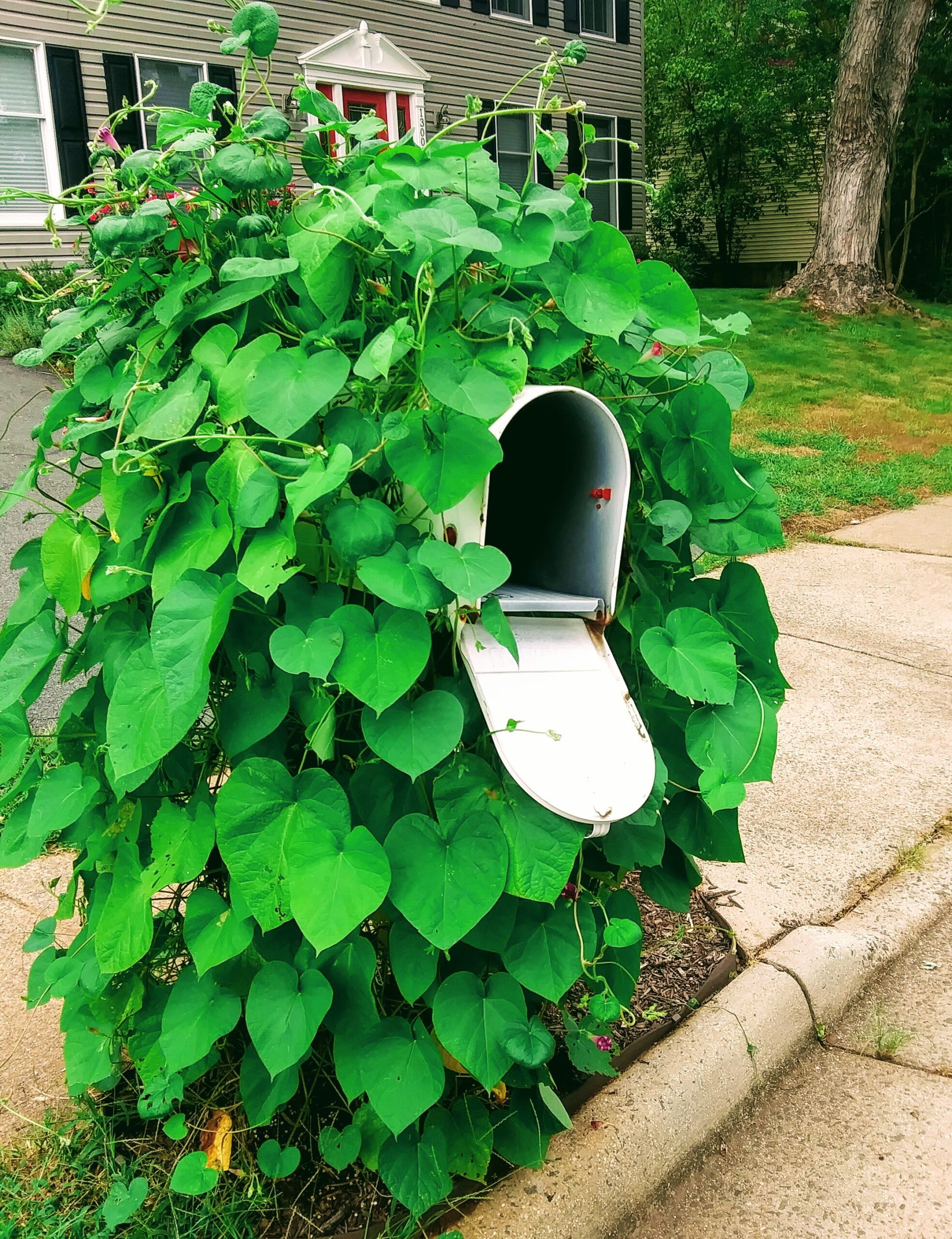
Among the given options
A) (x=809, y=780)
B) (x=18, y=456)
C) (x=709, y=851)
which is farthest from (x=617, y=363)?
(x=18, y=456)

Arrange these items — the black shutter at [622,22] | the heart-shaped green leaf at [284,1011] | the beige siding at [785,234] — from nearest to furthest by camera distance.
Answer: the heart-shaped green leaf at [284,1011], the black shutter at [622,22], the beige siding at [785,234]

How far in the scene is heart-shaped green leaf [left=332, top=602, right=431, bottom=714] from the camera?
1.33 meters

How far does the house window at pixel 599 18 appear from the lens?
674 inches

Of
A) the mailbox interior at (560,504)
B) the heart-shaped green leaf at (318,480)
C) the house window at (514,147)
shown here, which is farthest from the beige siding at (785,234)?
the heart-shaped green leaf at (318,480)

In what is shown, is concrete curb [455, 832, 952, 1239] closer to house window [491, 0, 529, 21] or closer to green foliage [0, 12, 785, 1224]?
green foliage [0, 12, 785, 1224]

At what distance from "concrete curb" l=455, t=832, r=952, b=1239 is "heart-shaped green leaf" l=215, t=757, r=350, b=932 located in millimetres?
672

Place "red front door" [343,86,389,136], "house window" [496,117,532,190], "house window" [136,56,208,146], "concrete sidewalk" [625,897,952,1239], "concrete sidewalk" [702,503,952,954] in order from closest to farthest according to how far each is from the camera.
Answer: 1. "concrete sidewalk" [625,897,952,1239]
2. "concrete sidewalk" [702,503,952,954]
3. "house window" [136,56,208,146]
4. "red front door" [343,86,389,136]
5. "house window" [496,117,532,190]

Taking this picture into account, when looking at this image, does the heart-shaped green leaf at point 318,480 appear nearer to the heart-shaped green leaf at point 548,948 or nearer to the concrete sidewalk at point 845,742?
the heart-shaped green leaf at point 548,948

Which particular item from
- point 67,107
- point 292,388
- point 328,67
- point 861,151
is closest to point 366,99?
point 328,67

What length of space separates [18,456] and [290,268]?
22.1ft

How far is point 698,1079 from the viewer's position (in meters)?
1.95

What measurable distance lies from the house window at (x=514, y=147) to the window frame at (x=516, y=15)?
1.28 metres

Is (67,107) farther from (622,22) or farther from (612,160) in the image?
(622,22)

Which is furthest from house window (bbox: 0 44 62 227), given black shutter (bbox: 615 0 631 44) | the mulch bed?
the mulch bed
